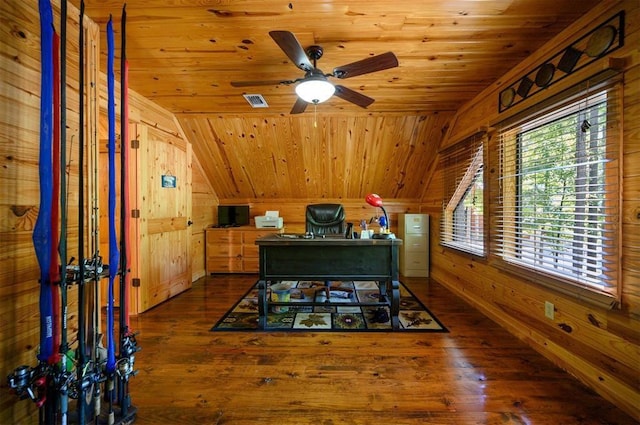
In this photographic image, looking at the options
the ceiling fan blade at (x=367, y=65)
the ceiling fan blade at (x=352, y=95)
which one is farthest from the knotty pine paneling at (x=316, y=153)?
the ceiling fan blade at (x=367, y=65)

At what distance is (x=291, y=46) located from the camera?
5.34 ft

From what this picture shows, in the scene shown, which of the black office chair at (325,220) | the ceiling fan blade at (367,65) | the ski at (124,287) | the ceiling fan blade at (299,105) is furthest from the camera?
the black office chair at (325,220)

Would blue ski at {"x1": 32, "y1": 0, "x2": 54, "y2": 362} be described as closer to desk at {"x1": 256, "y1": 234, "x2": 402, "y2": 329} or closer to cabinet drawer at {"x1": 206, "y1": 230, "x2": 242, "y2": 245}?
desk at {"x1": 256, "y1": 234, "x2": 402, "y2": 329}

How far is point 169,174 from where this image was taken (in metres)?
3.31

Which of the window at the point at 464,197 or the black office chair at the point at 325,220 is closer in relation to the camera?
the window at the point at 464,197

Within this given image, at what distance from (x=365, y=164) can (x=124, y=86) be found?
3.32 metres

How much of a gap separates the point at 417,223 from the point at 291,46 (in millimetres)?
3300

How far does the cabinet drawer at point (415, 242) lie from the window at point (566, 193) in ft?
5.79

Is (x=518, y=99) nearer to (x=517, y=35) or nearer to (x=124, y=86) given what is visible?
(x=517, y=35)

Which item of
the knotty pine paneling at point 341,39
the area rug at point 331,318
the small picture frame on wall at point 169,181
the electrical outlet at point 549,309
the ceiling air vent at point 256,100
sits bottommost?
the area rug at point 331,318

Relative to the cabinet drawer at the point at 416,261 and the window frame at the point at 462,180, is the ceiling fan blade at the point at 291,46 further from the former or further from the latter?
the cabinet drawer at the point at 416,261

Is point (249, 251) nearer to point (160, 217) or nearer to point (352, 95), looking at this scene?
point (160, 217)

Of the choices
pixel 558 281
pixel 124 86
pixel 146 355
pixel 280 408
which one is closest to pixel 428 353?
pixel 558 281

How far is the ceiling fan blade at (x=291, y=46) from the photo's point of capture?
151 cm
